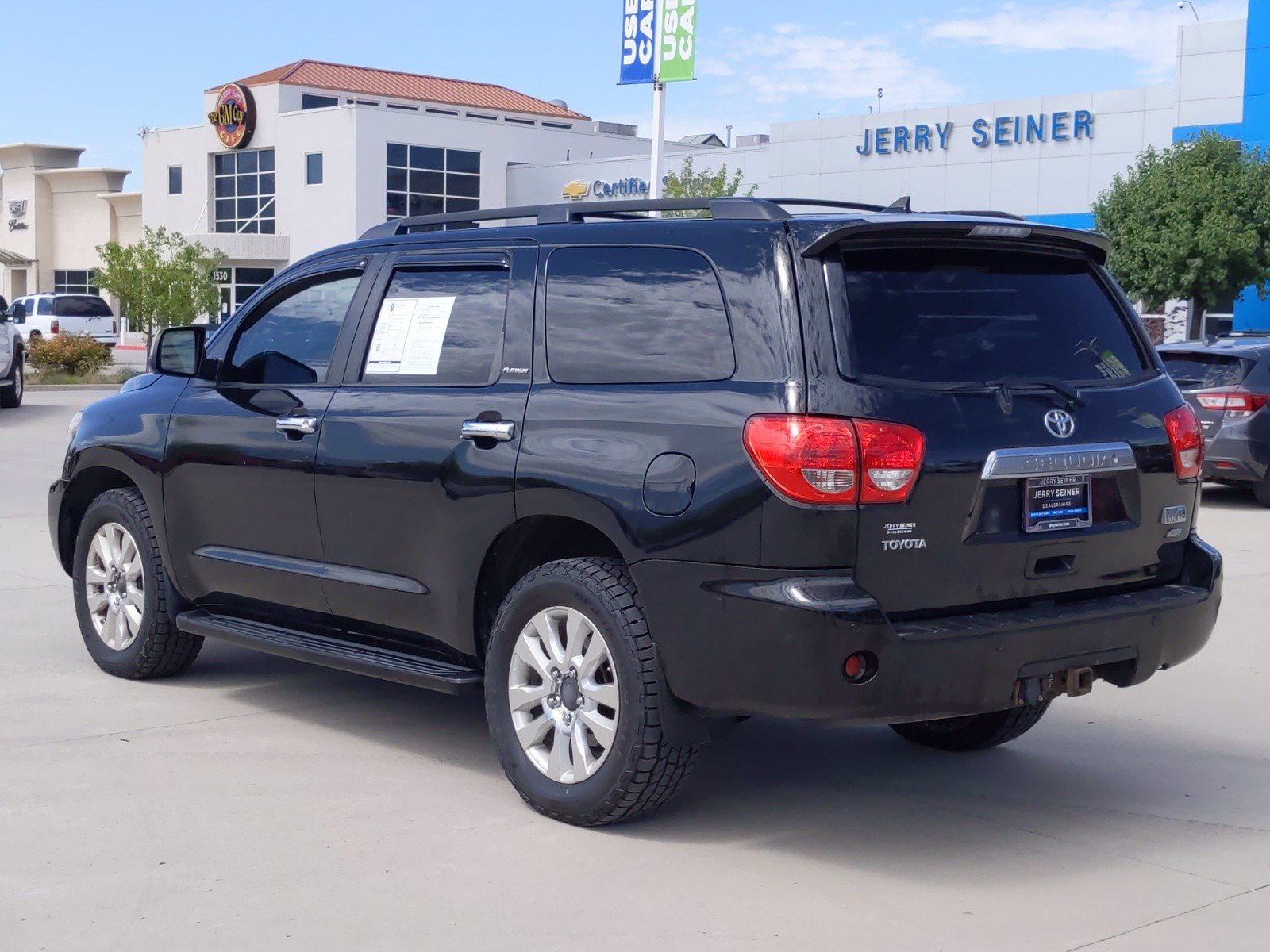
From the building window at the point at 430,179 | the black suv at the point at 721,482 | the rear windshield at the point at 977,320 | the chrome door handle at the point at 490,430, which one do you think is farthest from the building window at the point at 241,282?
the rear windshield at the point at 977,320

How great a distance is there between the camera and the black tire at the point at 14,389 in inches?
911

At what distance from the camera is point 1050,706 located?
22.3ft

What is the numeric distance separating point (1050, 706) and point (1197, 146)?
32.8 metres

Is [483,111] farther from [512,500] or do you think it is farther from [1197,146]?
[512,500]

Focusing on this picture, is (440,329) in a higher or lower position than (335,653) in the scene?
higher

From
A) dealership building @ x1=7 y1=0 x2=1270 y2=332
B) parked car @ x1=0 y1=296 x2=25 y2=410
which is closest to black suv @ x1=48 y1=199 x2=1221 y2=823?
parked car @ x1=0 y1=296 x2=25 y2=410

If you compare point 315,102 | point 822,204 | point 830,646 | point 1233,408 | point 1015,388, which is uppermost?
point 315,102

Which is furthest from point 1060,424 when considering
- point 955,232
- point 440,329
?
point 440,329

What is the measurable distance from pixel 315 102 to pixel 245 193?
4.98 m

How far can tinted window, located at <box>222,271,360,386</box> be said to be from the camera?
20.1 feet

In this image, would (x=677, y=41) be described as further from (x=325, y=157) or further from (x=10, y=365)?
(x=325, y=157)

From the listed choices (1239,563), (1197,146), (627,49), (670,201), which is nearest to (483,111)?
(1197,146)

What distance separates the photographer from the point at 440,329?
564cm

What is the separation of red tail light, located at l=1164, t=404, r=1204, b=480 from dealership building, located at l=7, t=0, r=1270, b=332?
36.5m
